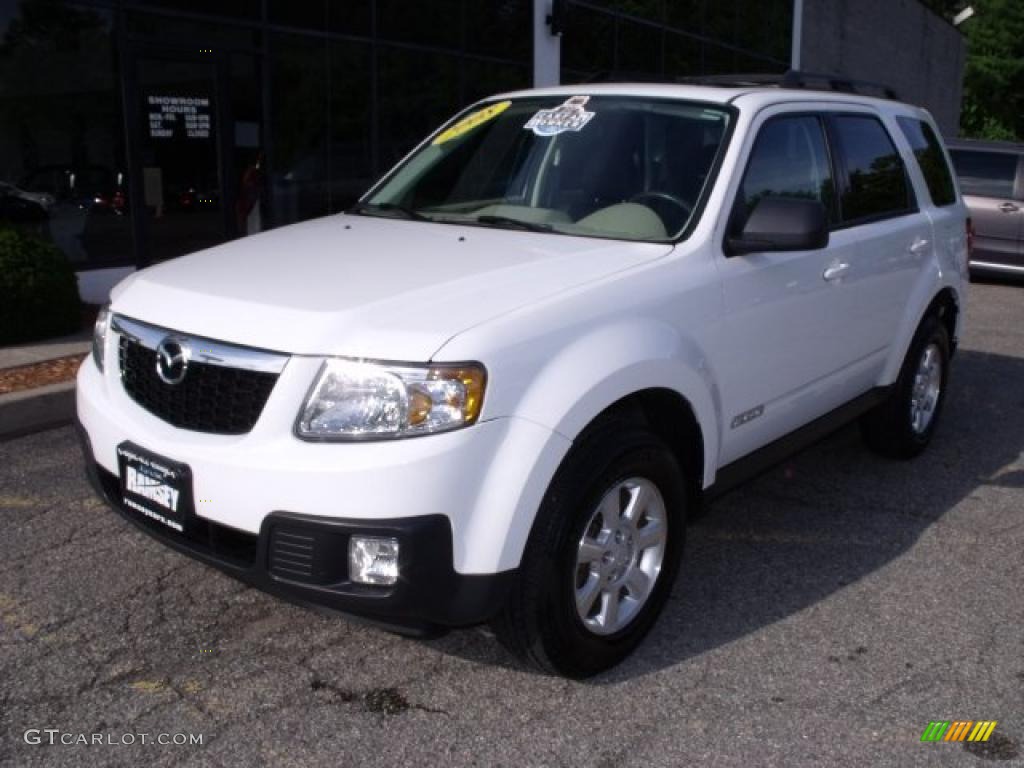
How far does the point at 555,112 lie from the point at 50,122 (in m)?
6.42

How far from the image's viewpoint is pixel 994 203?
40.1ft

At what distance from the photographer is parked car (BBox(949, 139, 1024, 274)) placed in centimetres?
1220

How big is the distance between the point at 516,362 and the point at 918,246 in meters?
3.09

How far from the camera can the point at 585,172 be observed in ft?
13.3

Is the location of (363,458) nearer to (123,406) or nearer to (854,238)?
(123,406)

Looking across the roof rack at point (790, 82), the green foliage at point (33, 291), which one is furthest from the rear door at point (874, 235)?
the green foliage at point (33, 291)

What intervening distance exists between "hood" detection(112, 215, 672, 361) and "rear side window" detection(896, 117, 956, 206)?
8.50 ft

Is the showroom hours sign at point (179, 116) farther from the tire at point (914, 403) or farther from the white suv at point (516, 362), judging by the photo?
the tire at point (914, 403)

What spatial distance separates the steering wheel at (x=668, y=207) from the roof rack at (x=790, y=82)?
117cm

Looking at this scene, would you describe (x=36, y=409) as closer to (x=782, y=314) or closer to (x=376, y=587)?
(x=376, y=587)

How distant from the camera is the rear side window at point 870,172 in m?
4.70

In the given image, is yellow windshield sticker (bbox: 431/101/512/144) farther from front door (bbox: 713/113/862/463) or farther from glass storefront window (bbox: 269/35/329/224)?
glass storefront window (bbox: 269/35/329/224)

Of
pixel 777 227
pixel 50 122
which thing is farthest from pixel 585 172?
pixel 50 122

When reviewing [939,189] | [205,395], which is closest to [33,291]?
[205,395]
